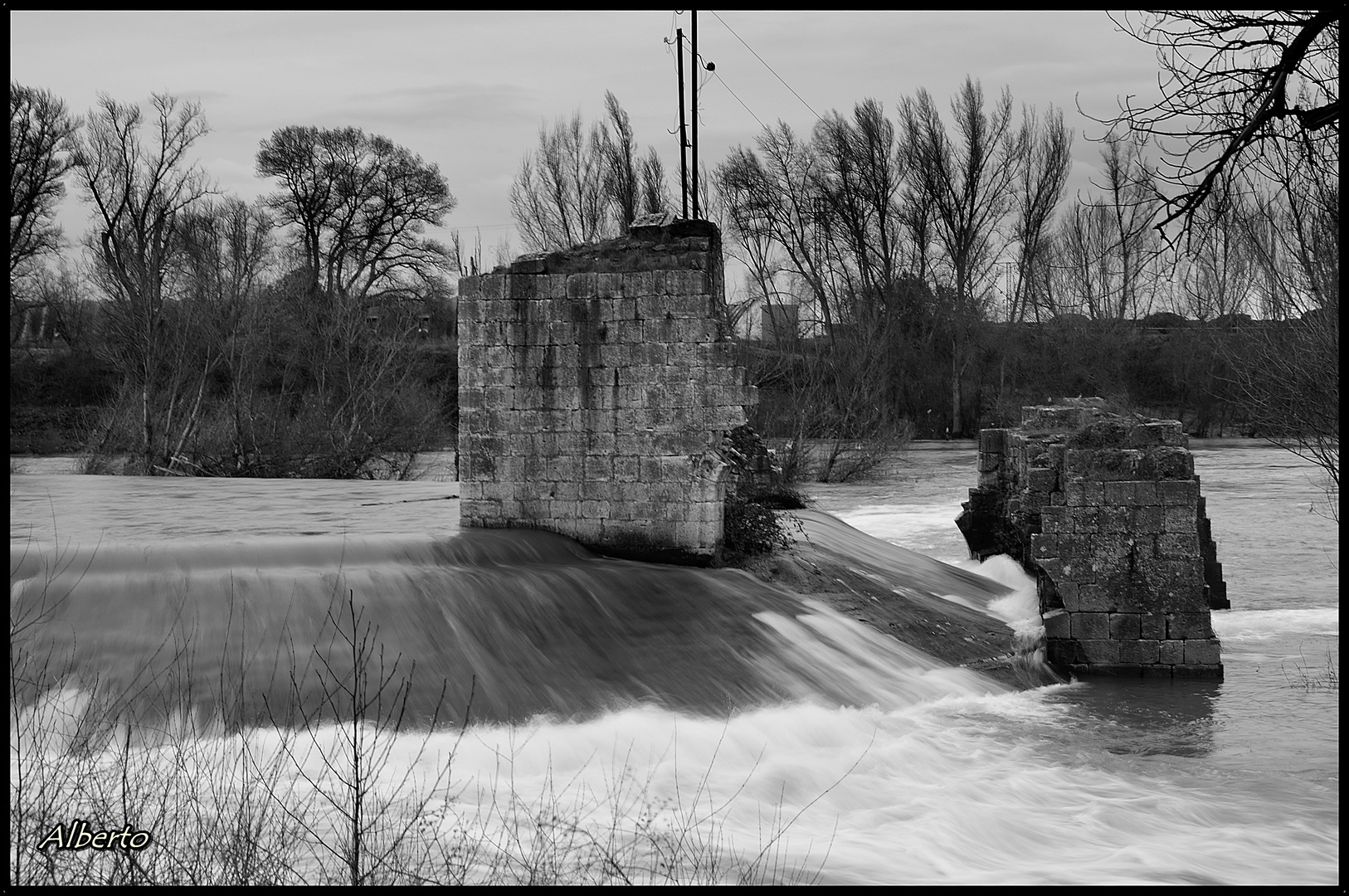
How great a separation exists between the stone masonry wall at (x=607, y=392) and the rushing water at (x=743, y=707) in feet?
1.74

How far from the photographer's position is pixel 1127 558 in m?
10.6

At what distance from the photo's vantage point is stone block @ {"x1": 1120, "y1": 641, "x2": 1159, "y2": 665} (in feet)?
34.7

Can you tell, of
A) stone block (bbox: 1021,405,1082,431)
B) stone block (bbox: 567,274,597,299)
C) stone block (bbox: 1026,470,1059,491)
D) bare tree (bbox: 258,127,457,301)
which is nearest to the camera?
stone block (bbox: 567,274,597,299)

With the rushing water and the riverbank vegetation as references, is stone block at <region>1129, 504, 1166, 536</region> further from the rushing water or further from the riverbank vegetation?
the riverbank vegetation

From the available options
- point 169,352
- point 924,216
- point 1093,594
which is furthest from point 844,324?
point 1093,594

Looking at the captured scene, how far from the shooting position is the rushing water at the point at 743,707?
6785 mm

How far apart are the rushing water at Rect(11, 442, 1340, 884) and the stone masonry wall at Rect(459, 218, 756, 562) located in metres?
0.53

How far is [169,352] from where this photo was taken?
83.4 feet

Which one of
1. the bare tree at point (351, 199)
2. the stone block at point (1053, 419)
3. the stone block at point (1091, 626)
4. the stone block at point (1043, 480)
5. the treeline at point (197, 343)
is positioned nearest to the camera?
→ the stone block at point (1091, 626)

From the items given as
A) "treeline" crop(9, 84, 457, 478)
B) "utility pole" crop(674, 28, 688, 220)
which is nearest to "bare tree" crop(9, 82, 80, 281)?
"treeline" crop(9, 84, 457, 478)

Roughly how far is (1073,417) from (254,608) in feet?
36.2

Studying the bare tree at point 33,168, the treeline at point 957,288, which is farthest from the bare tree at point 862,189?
the bare tree at point 33,168

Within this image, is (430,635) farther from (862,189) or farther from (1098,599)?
(862,189)

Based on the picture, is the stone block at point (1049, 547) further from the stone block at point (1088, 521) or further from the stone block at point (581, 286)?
the stone block at point (581, 286)
